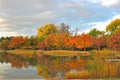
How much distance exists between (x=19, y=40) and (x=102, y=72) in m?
74.8

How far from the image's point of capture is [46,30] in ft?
299

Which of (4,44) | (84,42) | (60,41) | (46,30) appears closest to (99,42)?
(84,42)

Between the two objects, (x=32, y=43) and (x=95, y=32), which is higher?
(x=95, y=32)

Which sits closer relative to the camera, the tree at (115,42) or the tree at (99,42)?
the tree at (115,42)

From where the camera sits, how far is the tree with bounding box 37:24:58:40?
90.5 meters

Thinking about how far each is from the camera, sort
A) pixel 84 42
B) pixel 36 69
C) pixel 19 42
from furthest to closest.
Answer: pixel 19 42 → pixel 84 42 → pixel 36 69

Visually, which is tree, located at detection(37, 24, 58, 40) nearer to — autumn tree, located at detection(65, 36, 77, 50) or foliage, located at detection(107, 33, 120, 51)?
autumn tree, located at detection(65, 36, 77, 50)

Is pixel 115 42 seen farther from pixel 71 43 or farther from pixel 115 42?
pixel 71 43

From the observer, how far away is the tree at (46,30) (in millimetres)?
90500

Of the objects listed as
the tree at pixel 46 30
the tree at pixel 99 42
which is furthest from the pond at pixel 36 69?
the tree at pixel 46 30

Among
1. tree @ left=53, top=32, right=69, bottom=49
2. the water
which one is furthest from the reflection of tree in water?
tree @ left=53, top=32, right=69, bottom=49

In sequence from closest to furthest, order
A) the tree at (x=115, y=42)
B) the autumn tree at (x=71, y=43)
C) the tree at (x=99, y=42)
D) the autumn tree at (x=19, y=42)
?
the tree at (x=115, y=42), the tree at (x=99, y=42), the autumn tree at (x=71, y=43), the autumn tree at (x=19, y=42)

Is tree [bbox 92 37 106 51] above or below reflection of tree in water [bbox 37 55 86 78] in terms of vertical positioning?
above

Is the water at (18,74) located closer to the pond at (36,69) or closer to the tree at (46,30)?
the pond at (36,69)
